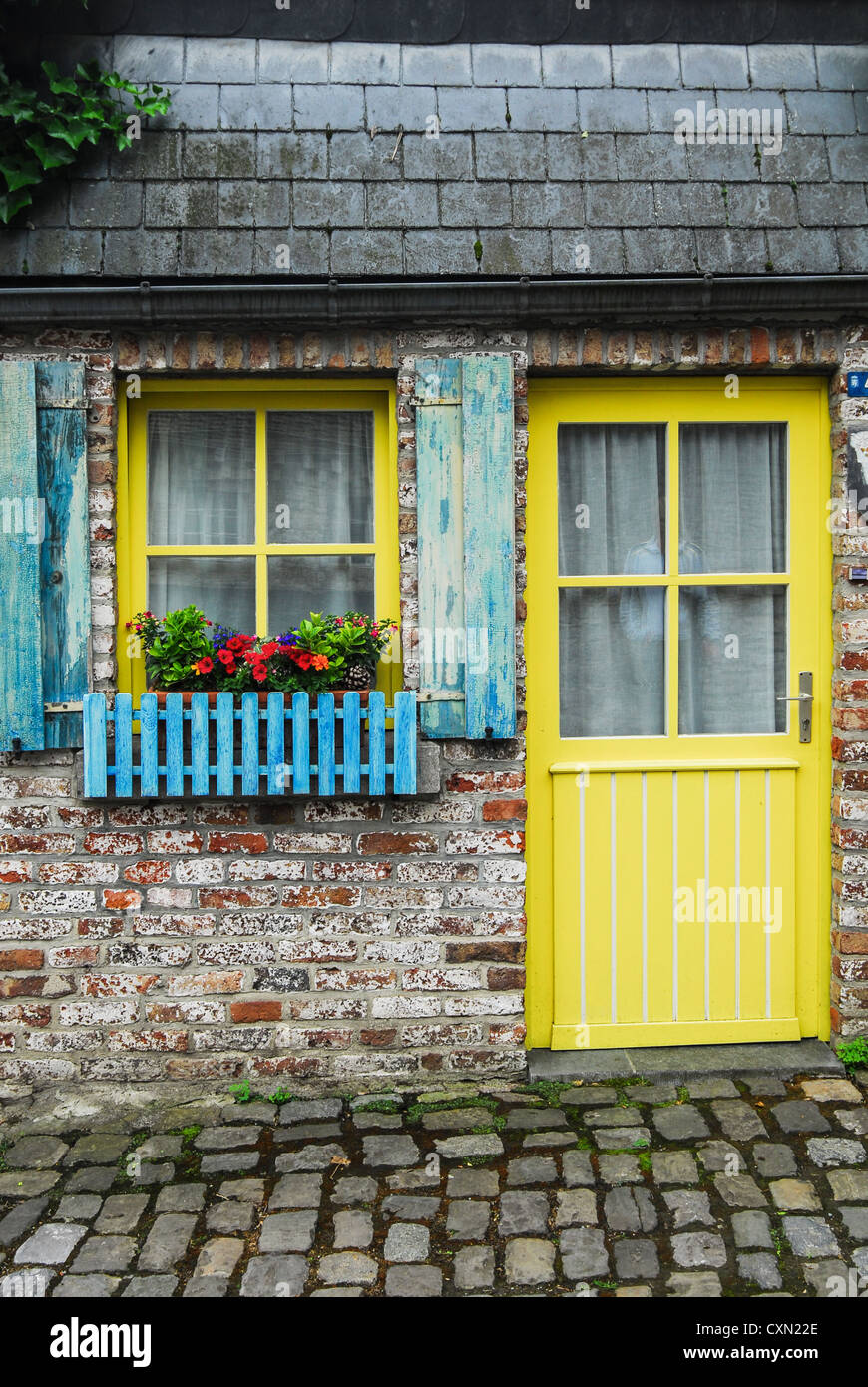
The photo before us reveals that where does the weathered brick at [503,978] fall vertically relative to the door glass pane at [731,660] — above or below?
below

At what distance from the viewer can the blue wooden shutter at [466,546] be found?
358cm

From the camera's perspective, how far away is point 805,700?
12.7ft

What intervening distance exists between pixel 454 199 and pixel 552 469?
1.00m

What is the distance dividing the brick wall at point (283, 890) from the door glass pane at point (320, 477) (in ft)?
0.70

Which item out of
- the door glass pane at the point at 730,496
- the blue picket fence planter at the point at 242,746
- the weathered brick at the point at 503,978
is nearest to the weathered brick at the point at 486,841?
the blue picket fence planter at the point at 242,746

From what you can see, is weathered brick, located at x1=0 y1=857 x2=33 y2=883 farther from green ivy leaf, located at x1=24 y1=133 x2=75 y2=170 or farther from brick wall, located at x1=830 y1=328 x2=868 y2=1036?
brick wall, located at x1=830 y1=328 x2=868 y2=1036

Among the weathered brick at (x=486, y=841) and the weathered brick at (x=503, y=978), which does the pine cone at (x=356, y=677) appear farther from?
the weathered brick at (x=503, y=978)

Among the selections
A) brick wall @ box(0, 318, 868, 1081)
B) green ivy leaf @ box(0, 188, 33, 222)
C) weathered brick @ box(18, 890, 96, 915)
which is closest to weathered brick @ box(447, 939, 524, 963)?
brick wall @ box(0, 318, 868, 1081)

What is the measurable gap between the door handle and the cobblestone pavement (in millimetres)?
1251

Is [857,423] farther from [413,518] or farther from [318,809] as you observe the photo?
[318,809]

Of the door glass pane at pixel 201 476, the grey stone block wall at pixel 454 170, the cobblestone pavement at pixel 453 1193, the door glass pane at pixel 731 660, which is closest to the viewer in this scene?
the cobblestone pavement at pixel 453 1193
